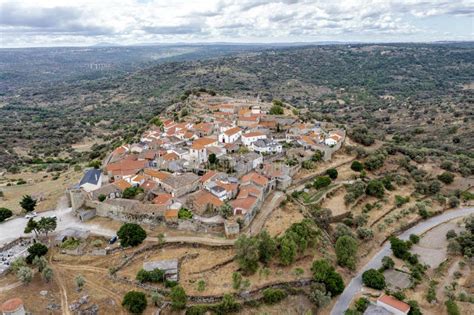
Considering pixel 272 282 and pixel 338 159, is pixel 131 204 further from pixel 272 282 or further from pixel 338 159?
pixel 338 159

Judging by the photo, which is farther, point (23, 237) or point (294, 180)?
point (294, 180)

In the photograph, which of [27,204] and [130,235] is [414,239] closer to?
[130,235]

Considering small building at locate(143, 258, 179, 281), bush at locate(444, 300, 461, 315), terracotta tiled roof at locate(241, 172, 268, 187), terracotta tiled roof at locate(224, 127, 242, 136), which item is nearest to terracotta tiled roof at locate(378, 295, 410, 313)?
bush at locate(444, 300, 461, 315)

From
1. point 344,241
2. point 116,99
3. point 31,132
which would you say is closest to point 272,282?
point 344,241

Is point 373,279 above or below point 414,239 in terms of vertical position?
above

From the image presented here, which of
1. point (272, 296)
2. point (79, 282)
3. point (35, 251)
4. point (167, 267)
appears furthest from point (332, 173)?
point (35, 251)

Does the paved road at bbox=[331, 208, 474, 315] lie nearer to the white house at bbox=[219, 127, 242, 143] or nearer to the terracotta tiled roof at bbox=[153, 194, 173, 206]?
the terracotta tiled roof at bbox=[153, 194, 173, 206]
